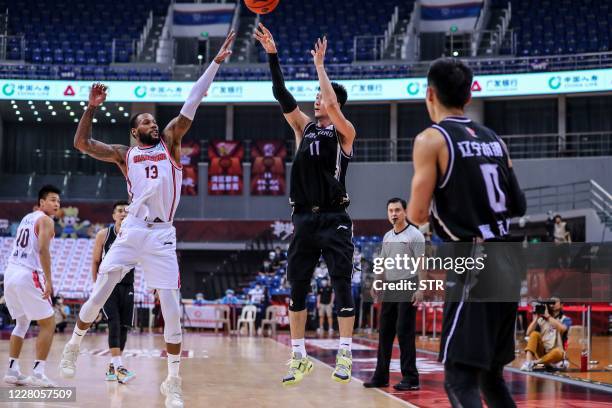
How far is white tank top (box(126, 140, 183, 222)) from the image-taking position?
20.6ft

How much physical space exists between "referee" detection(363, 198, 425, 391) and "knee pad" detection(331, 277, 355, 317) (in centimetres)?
167

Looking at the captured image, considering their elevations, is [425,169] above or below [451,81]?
below

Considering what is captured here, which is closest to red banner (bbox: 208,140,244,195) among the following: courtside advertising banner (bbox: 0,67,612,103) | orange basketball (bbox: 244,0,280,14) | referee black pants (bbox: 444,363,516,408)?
courtside advertising banner (bbox: 0,67,612,103)

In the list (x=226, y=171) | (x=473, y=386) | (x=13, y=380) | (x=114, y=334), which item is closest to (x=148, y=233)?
(x=13, y=380)

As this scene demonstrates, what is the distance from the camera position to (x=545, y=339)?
1111 centimetres

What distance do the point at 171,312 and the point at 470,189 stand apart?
3.40 meters

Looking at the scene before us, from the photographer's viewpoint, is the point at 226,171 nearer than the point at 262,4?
No

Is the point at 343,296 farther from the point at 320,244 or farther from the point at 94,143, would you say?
the point at 94,143

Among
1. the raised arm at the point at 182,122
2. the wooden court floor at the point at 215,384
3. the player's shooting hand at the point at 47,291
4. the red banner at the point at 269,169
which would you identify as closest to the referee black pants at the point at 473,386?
the wooden court floor at the point at 215,384

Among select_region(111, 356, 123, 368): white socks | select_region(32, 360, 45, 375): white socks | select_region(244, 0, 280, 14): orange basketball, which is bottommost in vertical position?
select_region(111, 356, 123, 368): white socks

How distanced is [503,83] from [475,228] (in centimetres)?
2625

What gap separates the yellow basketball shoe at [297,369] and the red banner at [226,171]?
79.4 feet

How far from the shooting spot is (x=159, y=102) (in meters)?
31.7

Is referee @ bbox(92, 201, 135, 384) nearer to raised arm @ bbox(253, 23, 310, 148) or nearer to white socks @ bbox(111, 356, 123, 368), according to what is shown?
white socks @ bbox(111, 356, 123, 368)
